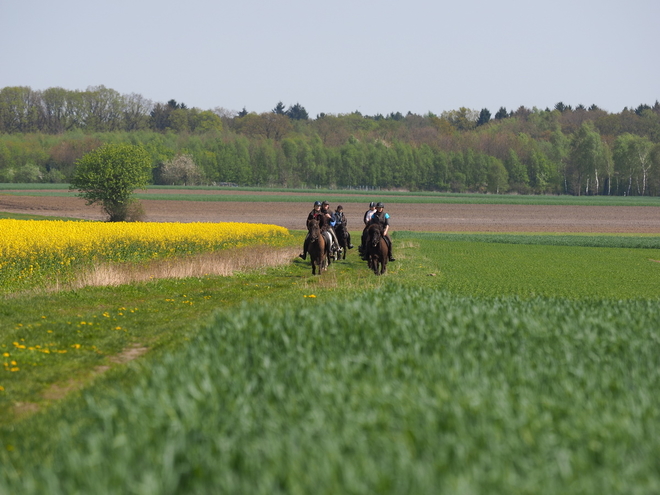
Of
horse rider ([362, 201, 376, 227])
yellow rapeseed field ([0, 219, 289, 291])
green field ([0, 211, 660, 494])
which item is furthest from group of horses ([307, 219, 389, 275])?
green field ([0, 211, 660, 494])

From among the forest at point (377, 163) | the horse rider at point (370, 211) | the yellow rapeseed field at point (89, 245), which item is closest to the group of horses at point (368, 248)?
the horse rider at point (370, 211)

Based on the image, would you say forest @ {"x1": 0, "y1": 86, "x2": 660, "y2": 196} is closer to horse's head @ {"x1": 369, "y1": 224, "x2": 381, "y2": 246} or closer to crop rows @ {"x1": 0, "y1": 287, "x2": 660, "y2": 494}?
horse's head @ {"x1": 369, "y1": 224, "x2": 381, "y2": 246}

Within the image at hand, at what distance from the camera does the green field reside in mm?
5125

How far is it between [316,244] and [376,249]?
2.12 meters

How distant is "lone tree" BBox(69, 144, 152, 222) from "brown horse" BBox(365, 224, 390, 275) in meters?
39.0

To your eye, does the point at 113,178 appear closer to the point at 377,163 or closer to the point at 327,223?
the point at 327,223

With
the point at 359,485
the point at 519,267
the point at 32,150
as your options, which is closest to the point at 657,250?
the point at 519,267

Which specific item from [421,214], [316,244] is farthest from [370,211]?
[421,214]

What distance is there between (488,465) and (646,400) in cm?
252

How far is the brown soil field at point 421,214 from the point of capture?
2758 inches

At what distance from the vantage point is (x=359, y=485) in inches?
189

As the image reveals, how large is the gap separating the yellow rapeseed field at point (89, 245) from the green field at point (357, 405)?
26.7 feet

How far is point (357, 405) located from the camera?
661 centimetres

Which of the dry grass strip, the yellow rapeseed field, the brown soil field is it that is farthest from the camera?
the brown soil field
